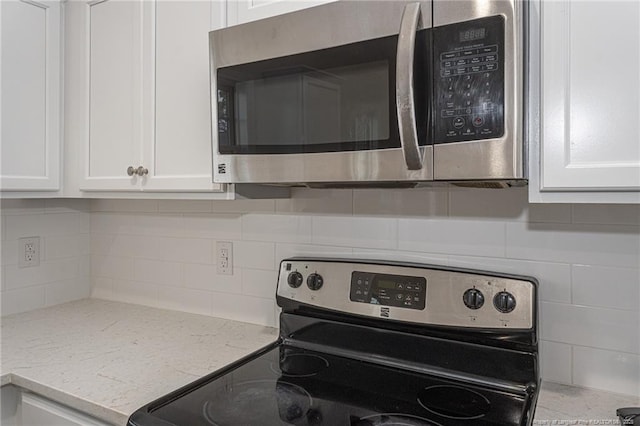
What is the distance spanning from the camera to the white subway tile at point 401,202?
124 cm

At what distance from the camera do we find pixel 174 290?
1752 millimetres

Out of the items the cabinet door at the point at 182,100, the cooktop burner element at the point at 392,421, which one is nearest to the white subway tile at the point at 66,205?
the cabinet door at the point at 182,100

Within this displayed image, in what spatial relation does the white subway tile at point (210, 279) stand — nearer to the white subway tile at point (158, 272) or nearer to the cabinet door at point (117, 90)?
the white subway tile at point (158, 272)

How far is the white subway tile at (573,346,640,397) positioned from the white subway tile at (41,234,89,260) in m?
1.87

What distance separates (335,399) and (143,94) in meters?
1.06

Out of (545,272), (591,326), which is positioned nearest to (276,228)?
(545,272)

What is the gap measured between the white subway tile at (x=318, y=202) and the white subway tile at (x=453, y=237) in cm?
18

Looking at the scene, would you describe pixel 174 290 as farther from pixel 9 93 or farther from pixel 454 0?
pixel 454 0

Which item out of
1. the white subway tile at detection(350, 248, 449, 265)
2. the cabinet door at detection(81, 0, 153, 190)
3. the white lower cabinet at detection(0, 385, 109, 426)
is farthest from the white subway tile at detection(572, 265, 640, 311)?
the cabinet door at detection(81, 0, 153, 190)

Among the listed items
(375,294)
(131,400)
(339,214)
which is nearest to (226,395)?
(131,400)

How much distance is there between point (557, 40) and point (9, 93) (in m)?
1.55

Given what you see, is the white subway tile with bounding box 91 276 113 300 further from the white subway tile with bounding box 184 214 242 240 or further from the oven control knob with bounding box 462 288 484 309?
the oven control knob with bounding box 462 288 484 309

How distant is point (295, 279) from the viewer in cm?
134

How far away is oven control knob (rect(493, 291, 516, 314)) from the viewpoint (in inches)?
41.1
